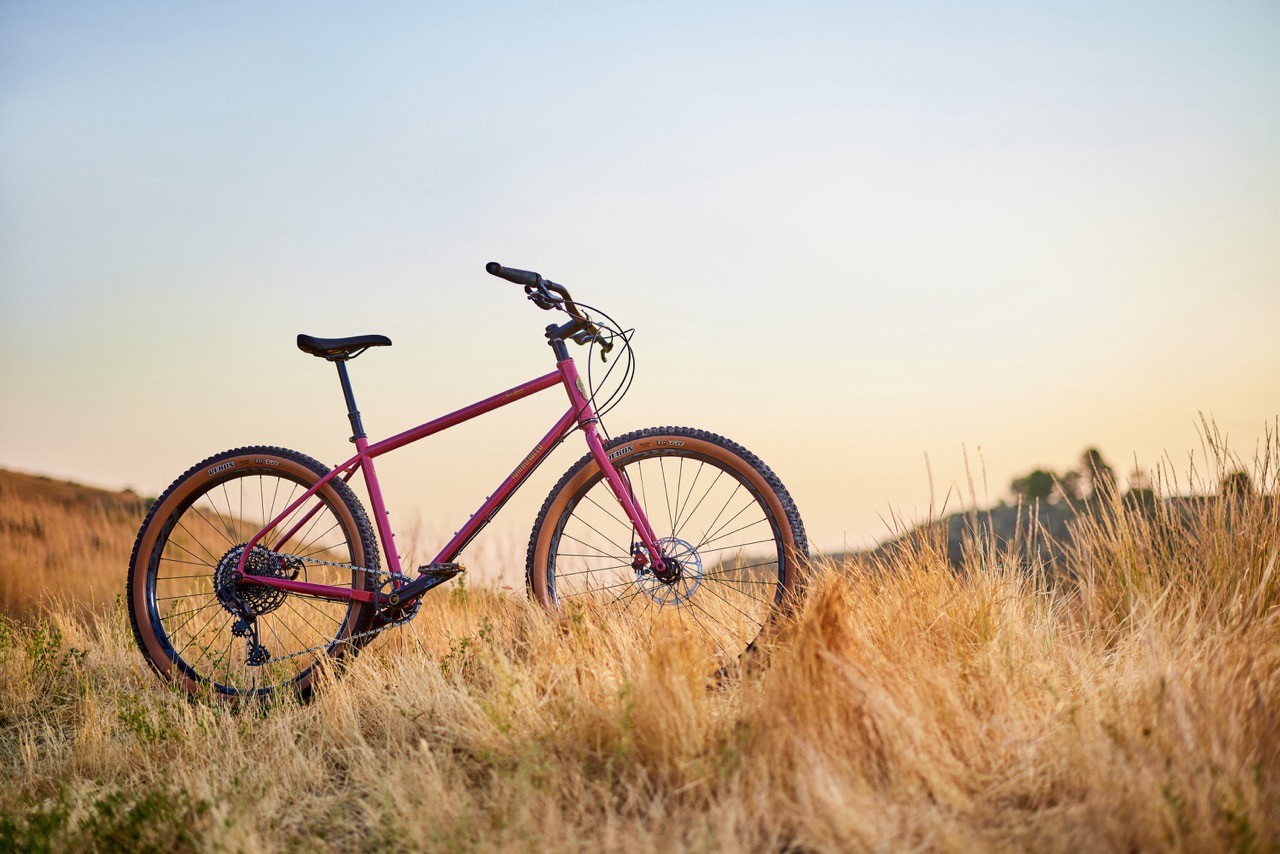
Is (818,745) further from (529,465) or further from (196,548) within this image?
(196,548)

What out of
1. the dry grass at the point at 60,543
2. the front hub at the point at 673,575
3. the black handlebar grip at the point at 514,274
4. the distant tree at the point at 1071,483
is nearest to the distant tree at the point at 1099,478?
the distant tree at the point at 1071,483

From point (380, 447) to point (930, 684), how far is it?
2646 mm

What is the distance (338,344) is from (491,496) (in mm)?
991

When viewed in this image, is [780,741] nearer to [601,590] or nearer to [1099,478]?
[601,590]

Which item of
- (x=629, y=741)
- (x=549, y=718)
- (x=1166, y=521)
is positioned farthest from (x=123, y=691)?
(x=1166, y=521)

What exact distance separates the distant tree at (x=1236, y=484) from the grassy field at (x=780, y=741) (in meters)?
0.20

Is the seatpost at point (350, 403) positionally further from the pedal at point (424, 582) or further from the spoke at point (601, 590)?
the spoke at point (601, 590)

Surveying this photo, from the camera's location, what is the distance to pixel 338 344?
424cm

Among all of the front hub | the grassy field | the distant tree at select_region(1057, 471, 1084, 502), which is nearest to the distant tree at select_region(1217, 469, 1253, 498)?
the grassy field

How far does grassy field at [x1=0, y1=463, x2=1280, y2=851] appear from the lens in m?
2.44

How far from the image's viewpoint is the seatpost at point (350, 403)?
4301 millimetres

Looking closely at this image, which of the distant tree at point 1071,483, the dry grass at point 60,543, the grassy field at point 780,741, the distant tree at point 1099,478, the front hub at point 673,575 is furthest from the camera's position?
the dry grass at point 60,543

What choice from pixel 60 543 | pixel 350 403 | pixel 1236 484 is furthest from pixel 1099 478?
pixel 60 543

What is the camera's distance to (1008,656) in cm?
326
